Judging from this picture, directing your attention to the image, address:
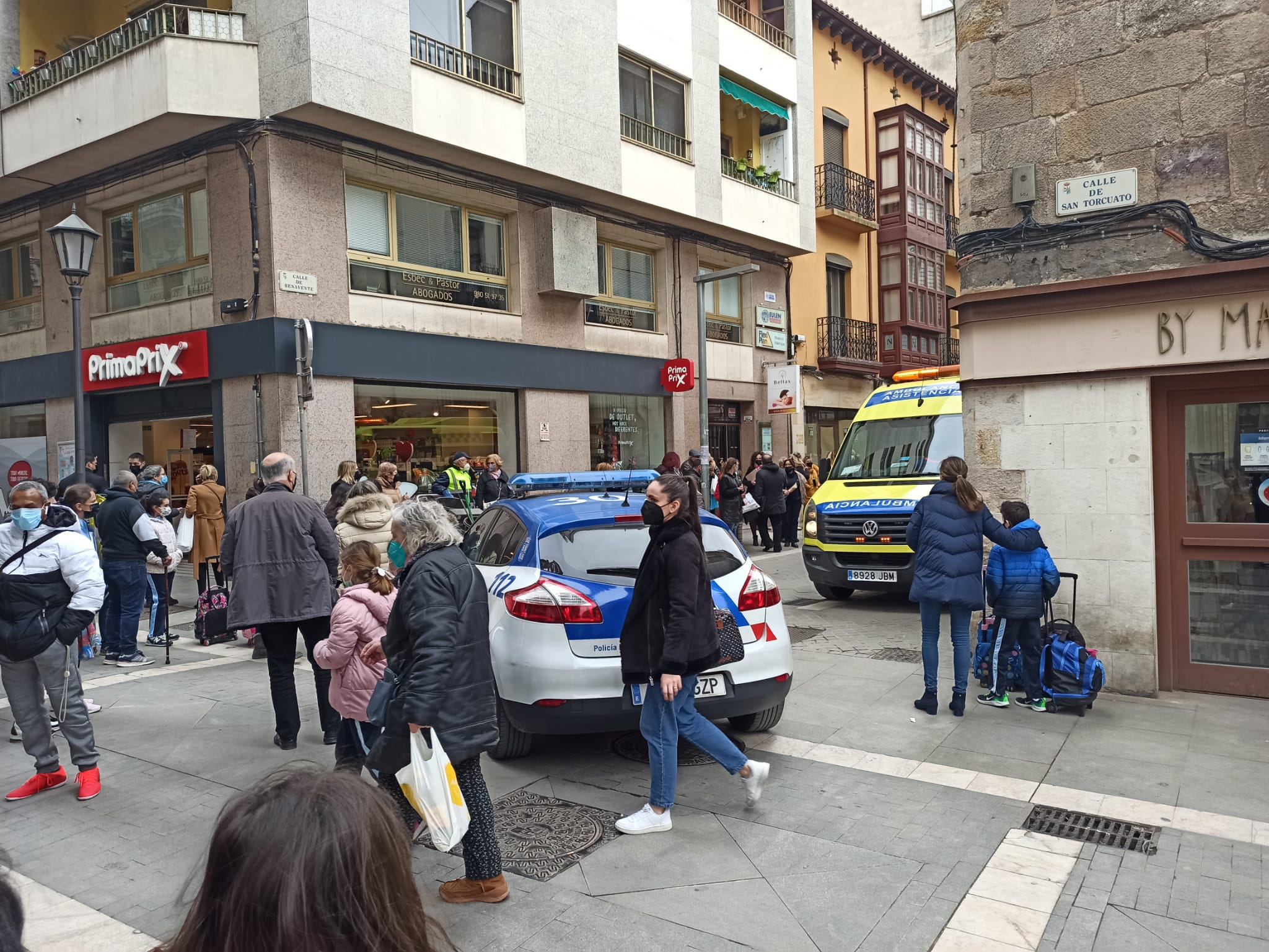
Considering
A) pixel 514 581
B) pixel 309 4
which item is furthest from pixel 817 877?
pixel 309 4

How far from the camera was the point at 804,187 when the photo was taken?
76.1 ft

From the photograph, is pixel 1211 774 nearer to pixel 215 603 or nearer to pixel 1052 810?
pixel 1052 810

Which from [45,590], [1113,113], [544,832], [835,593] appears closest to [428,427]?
[835,593]

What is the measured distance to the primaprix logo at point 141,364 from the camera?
13969mm

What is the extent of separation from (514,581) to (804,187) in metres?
20.0

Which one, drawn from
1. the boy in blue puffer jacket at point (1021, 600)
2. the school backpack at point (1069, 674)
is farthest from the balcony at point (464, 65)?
the school backpack at point (1069, 674)

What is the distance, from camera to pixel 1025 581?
6332 millimetres

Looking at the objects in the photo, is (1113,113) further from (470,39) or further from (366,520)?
(470,39)

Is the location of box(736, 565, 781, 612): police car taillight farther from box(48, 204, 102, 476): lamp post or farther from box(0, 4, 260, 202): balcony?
box(0, 4, 260, 202): balcony

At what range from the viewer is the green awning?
69.3ft

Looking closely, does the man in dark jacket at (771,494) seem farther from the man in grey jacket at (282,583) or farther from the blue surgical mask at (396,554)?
the man in grey jacket at (282,583)

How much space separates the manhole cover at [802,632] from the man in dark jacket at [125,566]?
241 inches

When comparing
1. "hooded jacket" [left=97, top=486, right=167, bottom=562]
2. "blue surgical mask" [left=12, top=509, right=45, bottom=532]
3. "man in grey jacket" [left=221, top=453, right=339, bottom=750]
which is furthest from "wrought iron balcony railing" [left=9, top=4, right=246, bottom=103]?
"blue surgical mask" [left=12, top=509, right=45, bottom=532]

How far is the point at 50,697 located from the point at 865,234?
25979mm
